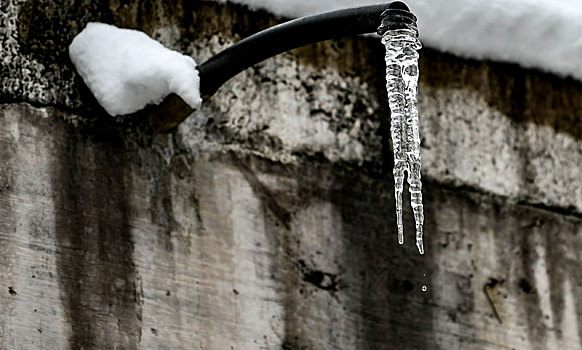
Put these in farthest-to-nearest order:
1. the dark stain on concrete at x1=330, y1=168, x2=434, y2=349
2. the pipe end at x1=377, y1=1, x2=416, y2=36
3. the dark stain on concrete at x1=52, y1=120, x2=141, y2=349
→ the dark stain on concrete at x1=330, y1=168, x2=434, y2=349, the dark stain on concrete at x1=52, y1=120, x2=141, y2=349, the pipe end at x1=377, y1=1, x2=416, y2=36

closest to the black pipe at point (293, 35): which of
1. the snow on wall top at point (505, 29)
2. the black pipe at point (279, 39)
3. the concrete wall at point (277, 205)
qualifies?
the black pipe at point (279, 39)

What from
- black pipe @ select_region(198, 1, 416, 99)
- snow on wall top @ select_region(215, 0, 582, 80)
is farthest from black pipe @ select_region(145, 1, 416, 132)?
snow on wall top @ select_region(215, 0, 582, 80)

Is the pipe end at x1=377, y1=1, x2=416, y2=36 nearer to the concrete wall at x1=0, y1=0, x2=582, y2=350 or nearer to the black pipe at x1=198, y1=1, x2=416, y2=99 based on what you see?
the black pipe at x1=198, y1=1, x2=416, y2=99

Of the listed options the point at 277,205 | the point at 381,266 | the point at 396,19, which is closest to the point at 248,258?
the point at 277,205

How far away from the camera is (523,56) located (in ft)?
8.10

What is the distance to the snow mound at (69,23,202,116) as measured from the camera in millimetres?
2068

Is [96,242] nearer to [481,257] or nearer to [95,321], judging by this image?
[95,321]

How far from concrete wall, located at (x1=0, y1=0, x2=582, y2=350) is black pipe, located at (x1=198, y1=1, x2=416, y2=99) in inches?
6.3

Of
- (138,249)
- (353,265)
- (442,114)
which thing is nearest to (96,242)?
(138,249)

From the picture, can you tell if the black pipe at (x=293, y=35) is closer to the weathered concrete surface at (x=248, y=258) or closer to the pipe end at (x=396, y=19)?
the pipe end at (x=396, y=19)

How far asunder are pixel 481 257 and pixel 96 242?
2.53ft

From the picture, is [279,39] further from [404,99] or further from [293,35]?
[404,99]

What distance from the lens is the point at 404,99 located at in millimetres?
1841

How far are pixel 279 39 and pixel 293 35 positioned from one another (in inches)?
1.1
